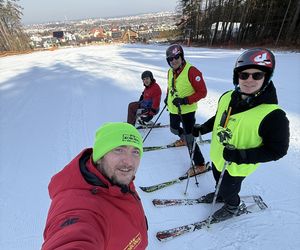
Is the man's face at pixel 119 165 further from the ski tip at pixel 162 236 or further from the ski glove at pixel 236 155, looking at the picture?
the ski tip at pixel 162 236

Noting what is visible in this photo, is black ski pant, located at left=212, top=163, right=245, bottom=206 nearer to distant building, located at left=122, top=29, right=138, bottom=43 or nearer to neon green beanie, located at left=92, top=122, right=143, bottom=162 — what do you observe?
neon green beanie, located at left=92, top=122, right=143, bottom=162

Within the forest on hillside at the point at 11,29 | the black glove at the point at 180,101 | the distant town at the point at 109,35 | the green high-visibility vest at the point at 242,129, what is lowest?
the distant town at the point at 109,35

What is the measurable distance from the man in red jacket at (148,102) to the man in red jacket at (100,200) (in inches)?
140

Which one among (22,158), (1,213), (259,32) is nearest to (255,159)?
(1,213)

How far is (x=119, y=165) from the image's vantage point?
58.2 inches

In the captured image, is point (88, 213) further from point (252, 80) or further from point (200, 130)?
point (200, 130)

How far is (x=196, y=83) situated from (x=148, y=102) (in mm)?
1862

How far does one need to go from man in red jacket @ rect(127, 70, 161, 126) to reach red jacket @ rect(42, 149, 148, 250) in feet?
12.3

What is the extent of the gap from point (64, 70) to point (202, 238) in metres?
10.8

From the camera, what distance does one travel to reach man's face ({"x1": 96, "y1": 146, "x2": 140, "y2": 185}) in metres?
1.45

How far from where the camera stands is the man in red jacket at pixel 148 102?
5.04 metres

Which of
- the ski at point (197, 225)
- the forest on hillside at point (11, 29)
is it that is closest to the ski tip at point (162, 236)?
the ski at point (197, 225)

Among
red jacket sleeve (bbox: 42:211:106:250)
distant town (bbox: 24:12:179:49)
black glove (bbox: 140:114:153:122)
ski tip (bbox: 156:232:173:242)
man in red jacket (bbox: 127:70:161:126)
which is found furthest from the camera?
distant town (bbox: 24:12:179:49)

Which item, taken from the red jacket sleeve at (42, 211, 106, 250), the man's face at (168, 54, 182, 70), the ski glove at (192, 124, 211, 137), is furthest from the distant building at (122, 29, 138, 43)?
the red jacket sleeve at (42, 211, 106, 250)
